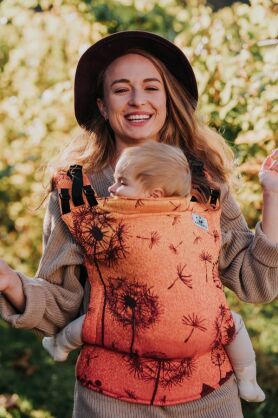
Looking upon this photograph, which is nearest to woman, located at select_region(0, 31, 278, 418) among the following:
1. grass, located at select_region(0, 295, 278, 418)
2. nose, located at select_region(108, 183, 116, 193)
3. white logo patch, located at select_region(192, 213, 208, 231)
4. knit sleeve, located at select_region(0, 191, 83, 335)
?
knit sleeve, located at select_region(0, 191, 83, 335)

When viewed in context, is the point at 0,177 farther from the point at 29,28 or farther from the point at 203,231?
the point at 203,231

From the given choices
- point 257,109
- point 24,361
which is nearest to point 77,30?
point 257,109

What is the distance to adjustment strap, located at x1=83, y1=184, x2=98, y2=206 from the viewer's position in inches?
109

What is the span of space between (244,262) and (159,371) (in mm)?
534

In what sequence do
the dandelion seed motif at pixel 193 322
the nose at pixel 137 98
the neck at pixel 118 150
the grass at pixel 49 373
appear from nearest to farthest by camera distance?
the dandelion seed motif at pixel 193 322
the nose at pixel 137 98
the neck at pixel 118 150
the grass at pixel 49 373

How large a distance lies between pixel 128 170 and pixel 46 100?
314cm

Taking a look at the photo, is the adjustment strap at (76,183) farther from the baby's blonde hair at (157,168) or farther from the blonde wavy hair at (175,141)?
the baby's blonde hair at (157,168)

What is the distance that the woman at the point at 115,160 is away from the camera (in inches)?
108

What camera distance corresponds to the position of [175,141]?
3.07m

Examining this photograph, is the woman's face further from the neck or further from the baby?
the baby

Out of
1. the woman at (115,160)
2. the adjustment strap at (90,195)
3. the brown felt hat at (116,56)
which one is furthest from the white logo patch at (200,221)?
the brown felt hat at (116,56)

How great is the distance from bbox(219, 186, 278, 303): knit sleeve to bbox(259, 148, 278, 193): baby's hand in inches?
5.3

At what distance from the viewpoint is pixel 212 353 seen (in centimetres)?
274

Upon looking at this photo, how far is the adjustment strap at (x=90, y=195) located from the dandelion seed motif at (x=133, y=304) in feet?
0.82
